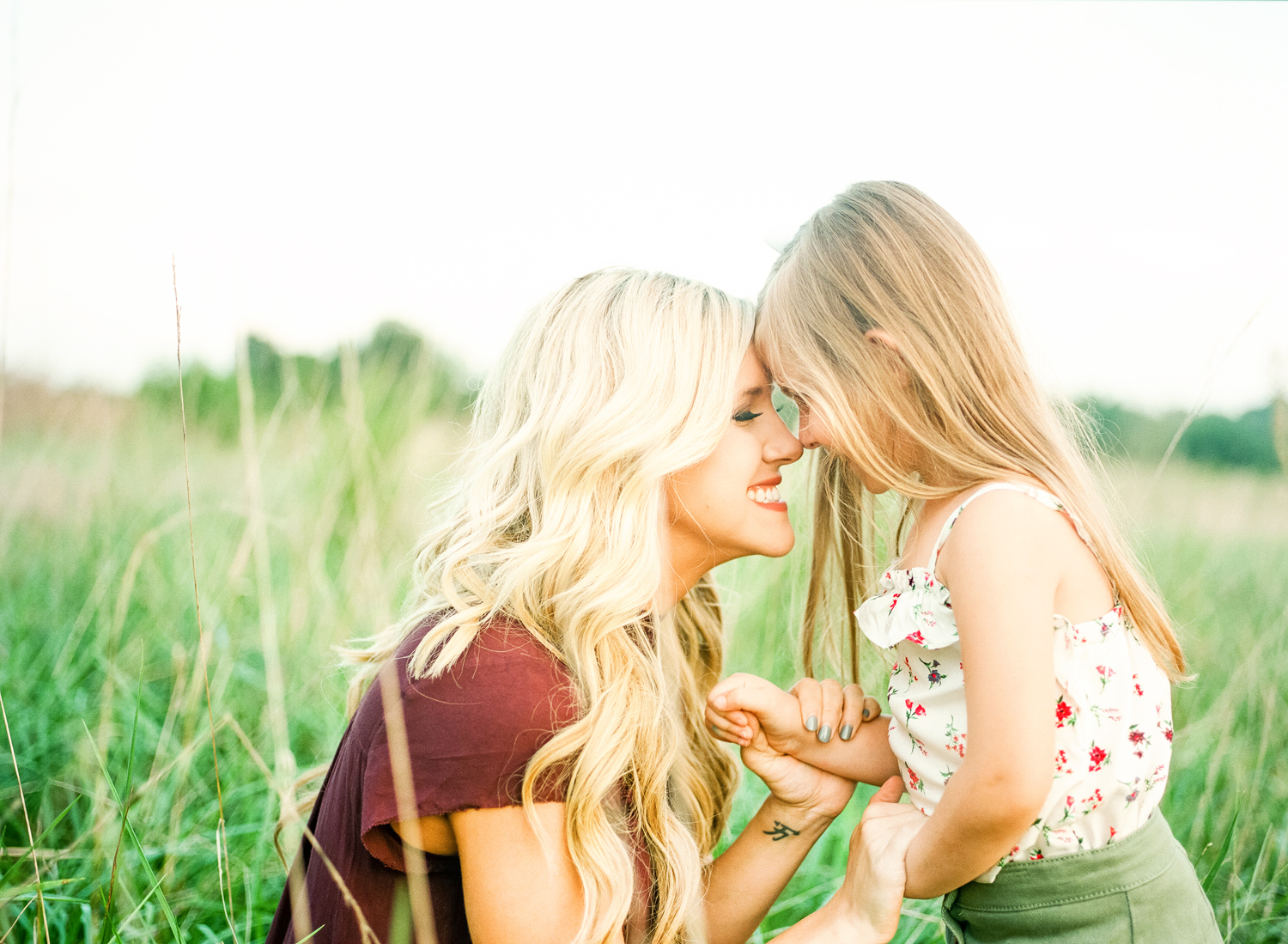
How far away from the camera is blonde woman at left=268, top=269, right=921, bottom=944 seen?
1.39 meters

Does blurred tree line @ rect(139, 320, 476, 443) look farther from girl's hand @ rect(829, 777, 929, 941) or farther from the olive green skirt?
the olive green skirt

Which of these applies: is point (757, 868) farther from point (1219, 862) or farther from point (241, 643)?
point (241, 643)

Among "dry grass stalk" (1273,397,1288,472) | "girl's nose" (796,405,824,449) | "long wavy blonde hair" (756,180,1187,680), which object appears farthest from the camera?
"dry grass stalk" (1273,397,1288,472)

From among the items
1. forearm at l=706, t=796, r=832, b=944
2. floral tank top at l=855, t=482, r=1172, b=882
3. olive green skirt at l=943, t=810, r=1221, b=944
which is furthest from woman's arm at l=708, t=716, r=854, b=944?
olive green skirt at l=943, t=810, r=1221, b=944

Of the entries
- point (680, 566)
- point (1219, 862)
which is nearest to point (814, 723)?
point (680, 566)

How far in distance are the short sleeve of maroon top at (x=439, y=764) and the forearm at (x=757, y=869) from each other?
646 millimetres

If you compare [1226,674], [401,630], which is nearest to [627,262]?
[401,630]

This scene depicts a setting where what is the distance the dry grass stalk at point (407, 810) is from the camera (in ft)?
4.00

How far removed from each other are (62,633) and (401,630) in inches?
77.8

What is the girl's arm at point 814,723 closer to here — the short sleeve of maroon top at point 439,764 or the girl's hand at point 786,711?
the girl's hand at point 786,711

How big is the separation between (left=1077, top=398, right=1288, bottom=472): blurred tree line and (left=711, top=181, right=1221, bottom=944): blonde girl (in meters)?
0.46

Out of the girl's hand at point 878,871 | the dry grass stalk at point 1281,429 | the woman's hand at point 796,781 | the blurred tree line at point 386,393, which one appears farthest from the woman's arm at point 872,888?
the blurred tree line at point 386,393

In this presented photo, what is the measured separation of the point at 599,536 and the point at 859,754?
29.6 inches

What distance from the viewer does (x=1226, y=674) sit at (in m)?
3.10
